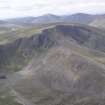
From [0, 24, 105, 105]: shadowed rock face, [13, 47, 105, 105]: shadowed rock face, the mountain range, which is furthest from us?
[0, 24, 105, 105]: shadowed rock face

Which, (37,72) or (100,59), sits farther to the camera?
(100,59)

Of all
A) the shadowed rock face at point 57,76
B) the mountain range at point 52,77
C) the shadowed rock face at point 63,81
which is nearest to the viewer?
the mountain range at point 52,77

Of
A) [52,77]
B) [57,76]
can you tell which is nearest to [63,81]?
[57,76]

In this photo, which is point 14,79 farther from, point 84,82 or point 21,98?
point 84,82

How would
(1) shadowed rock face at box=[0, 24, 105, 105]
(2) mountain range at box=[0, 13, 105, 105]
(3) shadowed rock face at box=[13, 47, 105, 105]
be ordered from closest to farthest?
(2) mountain range at box=[0, 13, 105, 105] → (3) shadowed rock face at box=[13, 47, 105, 105] → (1) shadowed rock face at box=[0, 24, 105, 105]

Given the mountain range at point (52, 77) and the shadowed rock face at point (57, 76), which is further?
the shadowed rock face at point (57, 76)

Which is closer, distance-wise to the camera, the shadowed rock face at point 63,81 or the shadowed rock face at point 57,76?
the shadowed rock face at point 63,81

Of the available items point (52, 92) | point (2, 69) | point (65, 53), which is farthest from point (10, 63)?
point (52, 92)

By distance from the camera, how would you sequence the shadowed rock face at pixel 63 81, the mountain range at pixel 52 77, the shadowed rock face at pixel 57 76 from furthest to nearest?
1. the shadowed rock face at pixel 57 76
2. the shadowed rock face at pixel 63 81
3. the mountain range at pixel 52 77

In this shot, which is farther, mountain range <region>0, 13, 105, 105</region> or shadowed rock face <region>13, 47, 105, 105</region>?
shadowed rock face <region>13, 47, 105, 105</region>

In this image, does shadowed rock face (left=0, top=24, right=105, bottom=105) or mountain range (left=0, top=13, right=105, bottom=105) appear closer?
mountain range (left=0, top=13, right=105, bottom=105)

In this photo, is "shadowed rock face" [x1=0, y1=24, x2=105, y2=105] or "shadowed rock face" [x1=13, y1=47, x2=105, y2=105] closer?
"shadowed rock face" [x1=13, y1=47, x2=105, y2=105]
